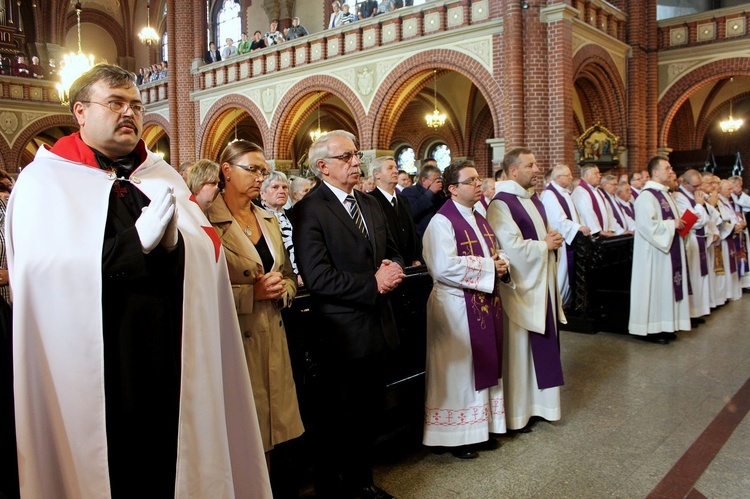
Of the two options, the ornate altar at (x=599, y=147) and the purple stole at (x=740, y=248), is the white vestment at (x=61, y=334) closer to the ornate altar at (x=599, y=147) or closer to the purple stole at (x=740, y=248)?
the purple stole at (x=740, y=248)

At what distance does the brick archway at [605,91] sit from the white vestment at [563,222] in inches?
221

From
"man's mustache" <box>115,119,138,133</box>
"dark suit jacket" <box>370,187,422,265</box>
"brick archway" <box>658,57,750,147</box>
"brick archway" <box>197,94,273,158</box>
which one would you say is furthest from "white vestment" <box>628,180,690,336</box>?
"brick archway" <box>197,94,273,158</box>

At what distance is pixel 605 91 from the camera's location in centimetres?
1316

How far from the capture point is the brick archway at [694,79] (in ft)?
42.3

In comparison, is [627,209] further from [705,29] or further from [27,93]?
[27,93]

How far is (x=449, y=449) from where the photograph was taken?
376 centimetres

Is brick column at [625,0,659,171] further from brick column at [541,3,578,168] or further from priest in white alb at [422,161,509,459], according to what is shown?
priest in white alb at [422,161,509,459]

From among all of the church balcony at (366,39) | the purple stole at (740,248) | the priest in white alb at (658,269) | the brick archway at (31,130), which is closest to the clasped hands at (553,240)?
the priest in white alb at (658,269)

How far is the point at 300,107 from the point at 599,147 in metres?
7.55

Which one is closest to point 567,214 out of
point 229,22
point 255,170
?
point 255,170

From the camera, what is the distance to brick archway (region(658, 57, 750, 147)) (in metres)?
12.9

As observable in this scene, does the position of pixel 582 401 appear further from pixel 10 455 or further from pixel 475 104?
pixel 475 104

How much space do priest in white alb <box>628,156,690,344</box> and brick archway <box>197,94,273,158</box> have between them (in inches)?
439

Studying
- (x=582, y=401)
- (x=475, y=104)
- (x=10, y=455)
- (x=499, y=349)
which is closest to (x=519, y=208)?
(x=499, y=349)
